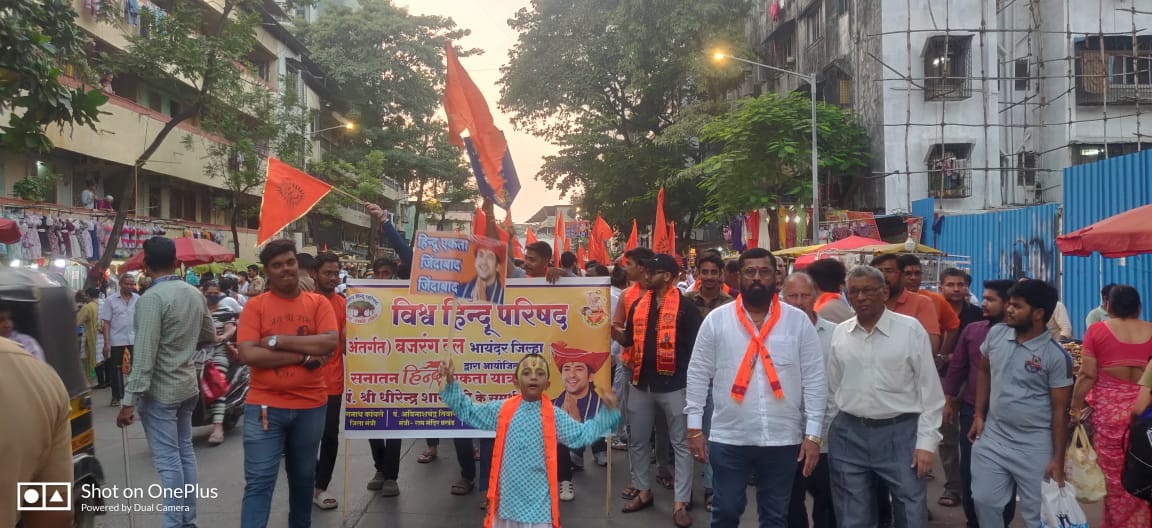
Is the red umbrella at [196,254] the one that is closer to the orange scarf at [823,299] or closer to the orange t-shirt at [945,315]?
the orange scarf at [823,299]

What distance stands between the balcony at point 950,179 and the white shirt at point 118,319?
70.5ft

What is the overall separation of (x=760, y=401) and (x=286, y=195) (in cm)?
444

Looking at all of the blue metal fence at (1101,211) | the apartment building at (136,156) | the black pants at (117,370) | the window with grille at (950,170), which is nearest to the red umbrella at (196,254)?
the apartment building at (136,156)

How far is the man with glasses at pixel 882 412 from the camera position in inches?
173

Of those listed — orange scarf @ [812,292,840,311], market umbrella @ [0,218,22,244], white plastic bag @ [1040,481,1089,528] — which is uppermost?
market umbrella @ [0,218,22,244]

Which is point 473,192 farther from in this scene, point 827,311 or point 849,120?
point 827,311

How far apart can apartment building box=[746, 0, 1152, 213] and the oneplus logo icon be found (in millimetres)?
24321

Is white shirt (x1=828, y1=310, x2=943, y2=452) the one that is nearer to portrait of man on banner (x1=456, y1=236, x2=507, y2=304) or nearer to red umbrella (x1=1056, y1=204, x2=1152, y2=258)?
portrait of man on banner (x1=456, y1=236, x2=507, y2=304)

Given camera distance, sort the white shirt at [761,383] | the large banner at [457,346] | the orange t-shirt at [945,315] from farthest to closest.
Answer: the orange t-shirt at [945,315] < the large banner at [457,346] < the white shirt at [761,383]

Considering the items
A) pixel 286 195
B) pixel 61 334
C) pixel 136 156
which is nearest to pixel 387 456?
pixel 286 195

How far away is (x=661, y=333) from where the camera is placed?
6.31m

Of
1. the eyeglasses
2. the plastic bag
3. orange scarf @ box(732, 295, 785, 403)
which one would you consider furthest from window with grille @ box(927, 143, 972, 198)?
orange scarf @ box(732, 295, 785, 403)

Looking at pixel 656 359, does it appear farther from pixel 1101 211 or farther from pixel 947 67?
pixel 947 67

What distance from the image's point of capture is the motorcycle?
8.71 metres
